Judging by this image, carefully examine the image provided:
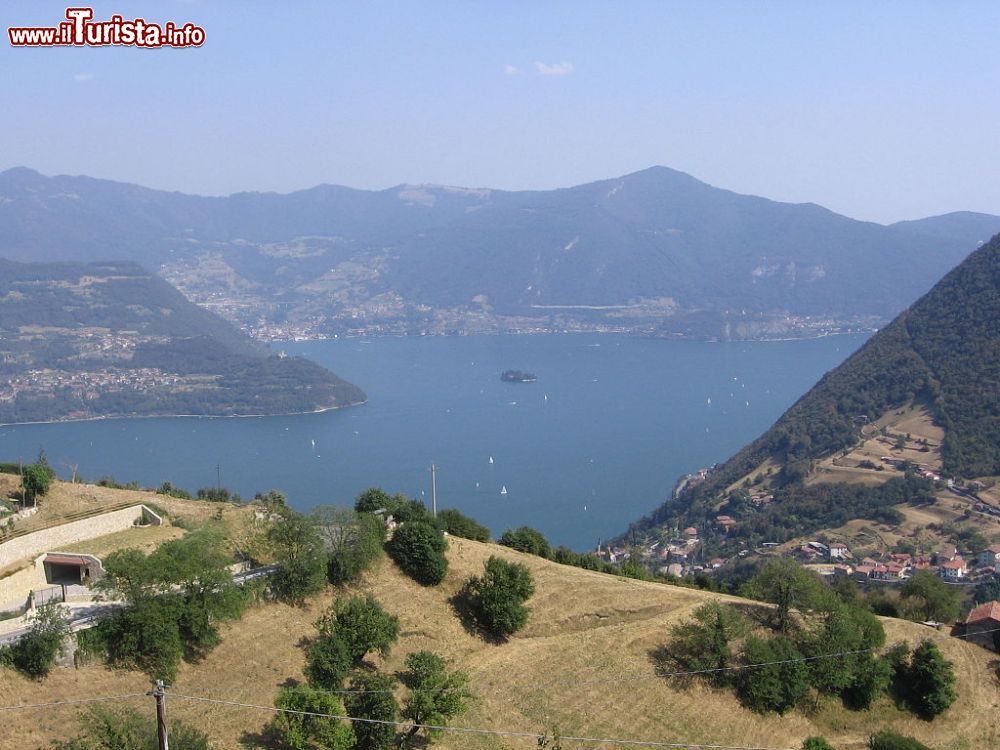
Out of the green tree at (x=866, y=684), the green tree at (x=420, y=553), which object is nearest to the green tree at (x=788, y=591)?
the green tree at (x=866, y=684)

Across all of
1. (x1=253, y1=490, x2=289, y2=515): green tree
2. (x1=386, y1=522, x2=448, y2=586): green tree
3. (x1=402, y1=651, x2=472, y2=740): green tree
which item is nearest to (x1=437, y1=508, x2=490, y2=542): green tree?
(x1=386, y1=522, x2=448, y2=586): green tree

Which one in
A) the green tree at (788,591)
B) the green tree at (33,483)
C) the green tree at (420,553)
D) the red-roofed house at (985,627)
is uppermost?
the green tree at (33,483)

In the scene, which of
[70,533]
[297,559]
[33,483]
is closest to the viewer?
[297,559]

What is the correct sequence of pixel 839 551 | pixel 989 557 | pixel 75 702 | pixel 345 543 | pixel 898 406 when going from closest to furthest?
pixel 75 702 < pixel 345 543 < pixel 989 557 < pixel 839 551 < pixel 898 406

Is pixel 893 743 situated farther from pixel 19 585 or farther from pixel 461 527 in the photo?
pixel 19 585

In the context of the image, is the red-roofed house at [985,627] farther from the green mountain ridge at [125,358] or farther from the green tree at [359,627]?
the green mountain ridge at [125,358]

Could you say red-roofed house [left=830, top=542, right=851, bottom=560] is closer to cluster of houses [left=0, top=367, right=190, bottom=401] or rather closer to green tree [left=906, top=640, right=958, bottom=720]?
green tree [left=906, top=640, right=958, bottom=720]

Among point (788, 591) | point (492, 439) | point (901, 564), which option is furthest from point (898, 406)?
point (788, 591)
